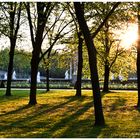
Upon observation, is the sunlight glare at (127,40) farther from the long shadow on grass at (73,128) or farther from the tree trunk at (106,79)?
the long shadow on grass at (73,128)

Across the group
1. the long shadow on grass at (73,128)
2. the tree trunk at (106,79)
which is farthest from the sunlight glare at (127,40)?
the long shadow on grass at (73,128)

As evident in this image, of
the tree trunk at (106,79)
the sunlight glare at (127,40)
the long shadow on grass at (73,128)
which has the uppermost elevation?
the sunlight glare at (127,40)

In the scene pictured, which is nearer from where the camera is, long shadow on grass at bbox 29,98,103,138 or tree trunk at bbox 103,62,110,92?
long shadow on grass at bbox 29,98,103,138

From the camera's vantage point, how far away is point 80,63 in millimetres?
32344

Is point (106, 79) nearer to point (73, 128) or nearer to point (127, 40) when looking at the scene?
point (127, 40)

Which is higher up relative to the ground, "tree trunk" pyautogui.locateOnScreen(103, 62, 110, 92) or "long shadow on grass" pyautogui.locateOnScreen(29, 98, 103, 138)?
"tree trunk" pyautogui.locateOnScreen(103, 62, 110, 92)

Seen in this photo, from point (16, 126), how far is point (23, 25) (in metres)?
22.1

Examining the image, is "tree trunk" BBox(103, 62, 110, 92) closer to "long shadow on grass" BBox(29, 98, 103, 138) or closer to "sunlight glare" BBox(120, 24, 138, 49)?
"sunlight glare" BBox(120, 24, 138, 49)

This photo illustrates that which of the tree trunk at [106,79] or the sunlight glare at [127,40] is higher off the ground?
the sunlight glare at [127,40]

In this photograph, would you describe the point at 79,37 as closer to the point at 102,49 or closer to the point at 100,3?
the point at 102,49

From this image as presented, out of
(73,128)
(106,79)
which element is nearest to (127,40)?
(106,79)

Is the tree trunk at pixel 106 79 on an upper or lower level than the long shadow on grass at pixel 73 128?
upper

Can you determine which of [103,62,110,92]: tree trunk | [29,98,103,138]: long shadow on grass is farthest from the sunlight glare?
[29,98,103,138]: long shadow on grass

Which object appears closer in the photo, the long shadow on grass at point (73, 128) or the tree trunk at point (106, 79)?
the long shadow on grass at point (73, 128)
